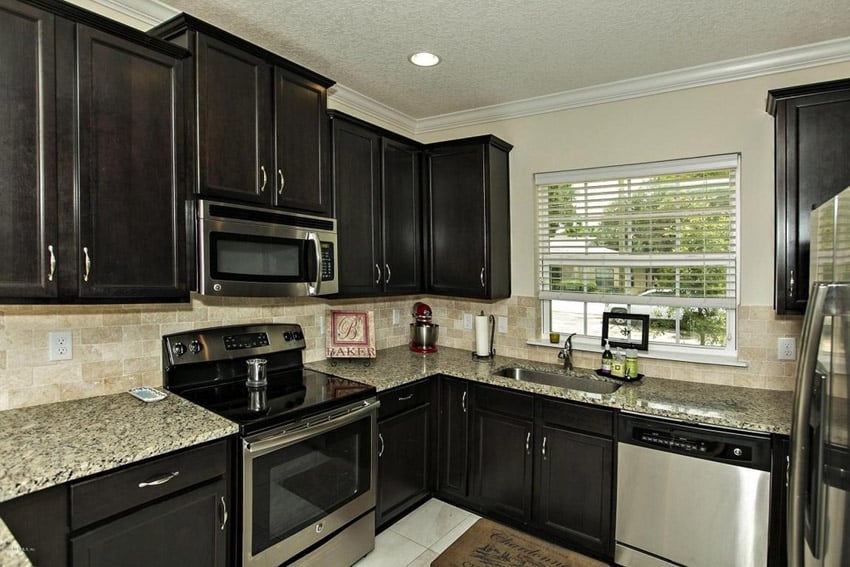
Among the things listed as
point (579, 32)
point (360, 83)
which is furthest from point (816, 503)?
point (360, 83)

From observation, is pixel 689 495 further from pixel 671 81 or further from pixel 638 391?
pixel 671 81

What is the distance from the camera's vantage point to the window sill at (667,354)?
2.67 m

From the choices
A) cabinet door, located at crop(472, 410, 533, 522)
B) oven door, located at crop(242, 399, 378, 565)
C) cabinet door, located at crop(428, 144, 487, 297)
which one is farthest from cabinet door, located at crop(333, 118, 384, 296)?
cabinet door, located at crop(472, 410, 533, 522)

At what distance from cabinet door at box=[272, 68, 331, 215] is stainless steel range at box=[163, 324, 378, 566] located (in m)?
0.78

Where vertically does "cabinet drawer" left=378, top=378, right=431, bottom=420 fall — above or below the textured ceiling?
below

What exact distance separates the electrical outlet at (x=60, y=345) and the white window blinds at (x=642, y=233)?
8.81ft

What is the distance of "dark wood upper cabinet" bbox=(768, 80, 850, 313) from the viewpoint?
2123mm

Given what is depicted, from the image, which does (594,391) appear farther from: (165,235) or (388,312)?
(165,235)

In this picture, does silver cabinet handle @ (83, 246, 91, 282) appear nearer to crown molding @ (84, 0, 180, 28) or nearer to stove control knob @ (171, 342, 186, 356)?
stove control knob @ (171, 342, 186, 356)

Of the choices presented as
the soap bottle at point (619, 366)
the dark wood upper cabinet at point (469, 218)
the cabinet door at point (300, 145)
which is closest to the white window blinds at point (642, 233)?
the dark wood upper cabinet at point (469, 218)

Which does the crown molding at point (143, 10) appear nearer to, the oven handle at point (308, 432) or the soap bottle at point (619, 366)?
the oven handle at point (308, 432)

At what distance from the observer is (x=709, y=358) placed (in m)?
2.72

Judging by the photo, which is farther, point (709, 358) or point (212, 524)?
point (709, 358)

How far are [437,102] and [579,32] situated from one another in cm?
126
